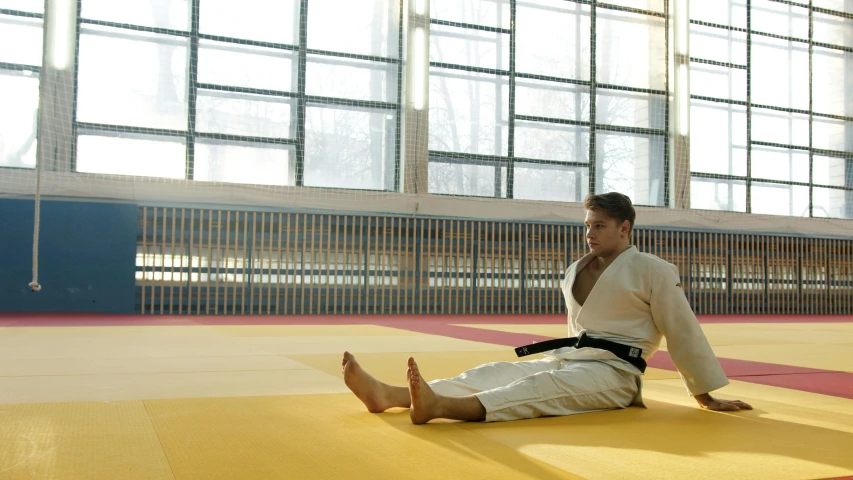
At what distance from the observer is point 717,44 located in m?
13.7

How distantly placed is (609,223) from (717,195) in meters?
11.3

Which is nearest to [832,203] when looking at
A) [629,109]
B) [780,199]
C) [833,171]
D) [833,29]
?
[833,171]

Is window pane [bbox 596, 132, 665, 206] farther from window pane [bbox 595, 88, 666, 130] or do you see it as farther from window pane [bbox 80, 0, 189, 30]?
window pane [bbox 80, 0, 189, 30]

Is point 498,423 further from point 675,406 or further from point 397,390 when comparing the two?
point 675,406

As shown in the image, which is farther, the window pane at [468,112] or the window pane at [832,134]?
the window pane at [832,134]

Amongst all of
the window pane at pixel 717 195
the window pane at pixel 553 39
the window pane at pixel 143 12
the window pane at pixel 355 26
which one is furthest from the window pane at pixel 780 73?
the window pane at pixel 143 12

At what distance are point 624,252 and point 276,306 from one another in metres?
8.25

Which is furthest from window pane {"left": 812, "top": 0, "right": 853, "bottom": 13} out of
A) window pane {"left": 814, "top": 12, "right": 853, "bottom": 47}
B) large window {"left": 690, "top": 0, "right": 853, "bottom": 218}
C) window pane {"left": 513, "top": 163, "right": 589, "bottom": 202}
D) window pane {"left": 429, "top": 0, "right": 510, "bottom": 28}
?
window pane {"left": 429, "top": 0, "right": 510, "bottom": 28}

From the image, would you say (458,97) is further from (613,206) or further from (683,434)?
(683,434)

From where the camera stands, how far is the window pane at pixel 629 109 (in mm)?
12755

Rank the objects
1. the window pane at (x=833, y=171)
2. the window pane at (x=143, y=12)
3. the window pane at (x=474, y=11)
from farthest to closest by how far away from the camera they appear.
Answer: the window pane at (x=833, y=171) → the window pane at (x=474, y=11) → the window pane at (x=143, y=12)

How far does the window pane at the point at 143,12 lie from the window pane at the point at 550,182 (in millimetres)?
5443

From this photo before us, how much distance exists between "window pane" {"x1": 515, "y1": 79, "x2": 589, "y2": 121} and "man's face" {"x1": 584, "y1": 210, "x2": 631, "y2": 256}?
30.7 ft

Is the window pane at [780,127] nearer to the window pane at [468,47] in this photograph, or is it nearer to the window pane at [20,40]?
the window pane at [468,47]
